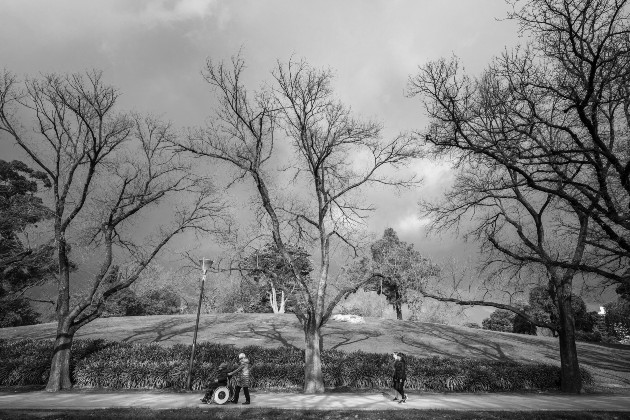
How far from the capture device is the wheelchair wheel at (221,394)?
12.7 m

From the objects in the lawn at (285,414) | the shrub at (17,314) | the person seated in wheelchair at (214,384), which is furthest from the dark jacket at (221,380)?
the shrub at (17,314)

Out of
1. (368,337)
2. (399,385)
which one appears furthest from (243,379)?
(368,337)

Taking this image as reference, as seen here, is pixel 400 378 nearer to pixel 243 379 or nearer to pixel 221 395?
pixel 243 379

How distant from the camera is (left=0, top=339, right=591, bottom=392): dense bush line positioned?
1708cm

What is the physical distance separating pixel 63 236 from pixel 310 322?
1139 centimetres

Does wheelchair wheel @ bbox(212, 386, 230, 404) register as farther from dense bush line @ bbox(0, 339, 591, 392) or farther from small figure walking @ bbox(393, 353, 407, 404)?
small figure walking @ bbox(393, 353, 407, 404)

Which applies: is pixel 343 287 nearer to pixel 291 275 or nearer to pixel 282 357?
pixel 291 275

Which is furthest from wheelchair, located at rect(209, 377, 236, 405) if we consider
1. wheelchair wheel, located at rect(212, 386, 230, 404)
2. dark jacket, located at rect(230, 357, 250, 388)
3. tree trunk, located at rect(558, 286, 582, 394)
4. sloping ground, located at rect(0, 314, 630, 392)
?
tree trunk, located at rect(558, 286, 582, 394)

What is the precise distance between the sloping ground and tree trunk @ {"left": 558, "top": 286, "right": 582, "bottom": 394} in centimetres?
530

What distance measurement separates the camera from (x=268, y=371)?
1734cm

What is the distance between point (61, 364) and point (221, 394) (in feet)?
28.1

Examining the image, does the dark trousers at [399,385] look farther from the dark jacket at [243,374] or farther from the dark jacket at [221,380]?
the dark jacket at [221,380]

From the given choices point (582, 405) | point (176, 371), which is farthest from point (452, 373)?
point (176, 371)

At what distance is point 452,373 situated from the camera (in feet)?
58.4
